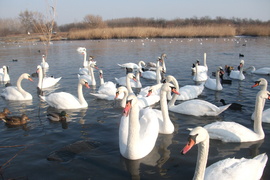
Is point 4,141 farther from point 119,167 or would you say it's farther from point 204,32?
point 204,32

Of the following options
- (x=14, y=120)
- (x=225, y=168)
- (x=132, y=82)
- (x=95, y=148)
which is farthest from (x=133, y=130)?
(x=132, y=82)

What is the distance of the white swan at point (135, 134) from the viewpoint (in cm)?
452

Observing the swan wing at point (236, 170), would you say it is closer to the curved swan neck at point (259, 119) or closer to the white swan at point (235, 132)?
the white swan at point (235, 132)

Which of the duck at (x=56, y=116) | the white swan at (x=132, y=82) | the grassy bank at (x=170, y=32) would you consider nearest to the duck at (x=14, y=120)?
the duck at (x=56, y=116)

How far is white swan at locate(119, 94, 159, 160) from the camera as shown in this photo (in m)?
4.52

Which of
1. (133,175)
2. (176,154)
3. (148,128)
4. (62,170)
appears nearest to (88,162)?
(62,170)

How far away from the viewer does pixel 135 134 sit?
4.61 meters

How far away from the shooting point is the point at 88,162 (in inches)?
195

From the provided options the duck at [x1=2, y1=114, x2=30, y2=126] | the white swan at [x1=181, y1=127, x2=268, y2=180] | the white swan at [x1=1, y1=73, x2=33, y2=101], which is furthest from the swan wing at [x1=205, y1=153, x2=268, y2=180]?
the white swan at [x1=1, y1=73, x2=33, y2=101]

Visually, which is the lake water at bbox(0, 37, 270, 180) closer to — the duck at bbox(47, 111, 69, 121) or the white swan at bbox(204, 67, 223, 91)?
the duck at bbox(47, 111, 69, 121)

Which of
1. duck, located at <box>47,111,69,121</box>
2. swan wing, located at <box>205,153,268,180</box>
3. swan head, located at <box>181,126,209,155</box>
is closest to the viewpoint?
swan head, located at <box>181,126,209,155</box>

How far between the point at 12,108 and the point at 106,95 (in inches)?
134

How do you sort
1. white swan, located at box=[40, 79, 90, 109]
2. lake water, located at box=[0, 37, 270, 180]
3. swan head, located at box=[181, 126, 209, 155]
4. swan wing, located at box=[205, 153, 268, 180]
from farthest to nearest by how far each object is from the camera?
1. white swan, located at box=[40, 79, 90, 109]
2. lake water, located at box=[0, 37, 270, 180]
3. swan wing, located at box=[205, 153, 268, 180]
4. swan head, located at box=[181, 126, 209, 155]

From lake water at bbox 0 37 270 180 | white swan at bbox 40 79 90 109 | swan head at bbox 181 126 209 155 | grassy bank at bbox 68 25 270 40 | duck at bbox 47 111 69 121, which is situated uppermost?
grassy bank at bbox 68 25 270 40
